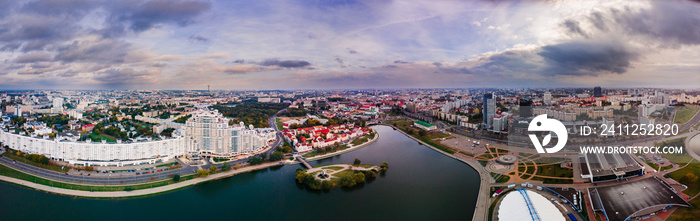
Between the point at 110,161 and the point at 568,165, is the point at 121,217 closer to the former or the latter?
the point at 110,161

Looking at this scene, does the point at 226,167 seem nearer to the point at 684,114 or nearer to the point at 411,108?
the point at 684,114

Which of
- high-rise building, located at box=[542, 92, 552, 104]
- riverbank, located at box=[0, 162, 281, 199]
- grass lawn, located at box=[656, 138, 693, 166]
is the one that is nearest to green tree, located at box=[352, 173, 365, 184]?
riverbank, located at box=[0, 162, 281, 199]

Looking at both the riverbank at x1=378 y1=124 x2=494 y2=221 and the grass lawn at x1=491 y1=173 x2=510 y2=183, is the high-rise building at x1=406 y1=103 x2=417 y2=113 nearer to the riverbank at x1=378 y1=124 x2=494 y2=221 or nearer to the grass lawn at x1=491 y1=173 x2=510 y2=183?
the riverbank at x1=378 y1=124 x2=494 y2=221

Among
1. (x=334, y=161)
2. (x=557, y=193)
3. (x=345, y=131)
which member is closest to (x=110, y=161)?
(x=334, y=161)

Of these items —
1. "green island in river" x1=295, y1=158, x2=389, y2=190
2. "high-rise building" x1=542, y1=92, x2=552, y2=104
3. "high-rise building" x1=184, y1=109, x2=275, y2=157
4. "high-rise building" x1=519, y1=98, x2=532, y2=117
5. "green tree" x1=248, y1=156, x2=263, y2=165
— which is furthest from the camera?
"high-rise building" x1=542, y1=92, x2=552, y2=104

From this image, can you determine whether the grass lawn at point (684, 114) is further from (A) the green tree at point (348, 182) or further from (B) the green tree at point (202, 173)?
(B) the green tree at point (202, 173)

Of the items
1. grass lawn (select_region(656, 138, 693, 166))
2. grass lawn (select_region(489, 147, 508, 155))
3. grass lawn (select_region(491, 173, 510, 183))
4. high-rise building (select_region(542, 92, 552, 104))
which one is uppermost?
high-rise building (select_region(542, 92, 552, 104))

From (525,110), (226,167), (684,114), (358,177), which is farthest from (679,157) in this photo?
(226,167)
